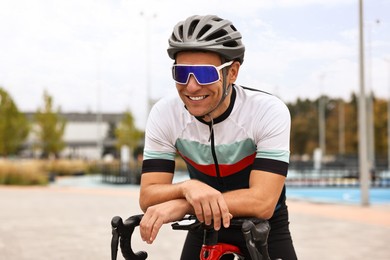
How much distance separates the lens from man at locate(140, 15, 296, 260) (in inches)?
96.4

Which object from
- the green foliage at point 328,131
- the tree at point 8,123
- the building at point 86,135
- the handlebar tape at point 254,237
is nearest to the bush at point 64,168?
the tree at point 8,123

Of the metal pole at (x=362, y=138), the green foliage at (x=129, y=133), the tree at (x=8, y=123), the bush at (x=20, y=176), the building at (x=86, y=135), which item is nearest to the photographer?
the metal pole at (x=362, y=138)

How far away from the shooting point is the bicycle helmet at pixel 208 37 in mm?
2471

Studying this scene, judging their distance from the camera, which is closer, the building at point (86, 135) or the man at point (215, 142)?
the man at point (215, 142)

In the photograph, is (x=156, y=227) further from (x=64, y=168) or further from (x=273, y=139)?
(x=64, y=168)

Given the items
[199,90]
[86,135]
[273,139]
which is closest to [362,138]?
[273,139]

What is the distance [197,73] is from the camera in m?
2.44

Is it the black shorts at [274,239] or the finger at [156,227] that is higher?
the finger at [156,227]

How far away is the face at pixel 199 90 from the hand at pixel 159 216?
1.14 ft

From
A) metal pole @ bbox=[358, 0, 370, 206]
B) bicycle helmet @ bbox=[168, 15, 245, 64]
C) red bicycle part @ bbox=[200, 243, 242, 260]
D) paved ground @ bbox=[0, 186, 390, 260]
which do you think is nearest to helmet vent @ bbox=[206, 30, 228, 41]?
bicycle helmet @ bbox=[168, 15, 245, 64]

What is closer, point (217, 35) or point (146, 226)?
point (146, 226)

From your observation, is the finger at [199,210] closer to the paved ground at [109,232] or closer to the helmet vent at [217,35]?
the helmet vent at [217,35]

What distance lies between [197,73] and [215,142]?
39 cm

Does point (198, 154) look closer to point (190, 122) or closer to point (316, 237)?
point (190, 122)
